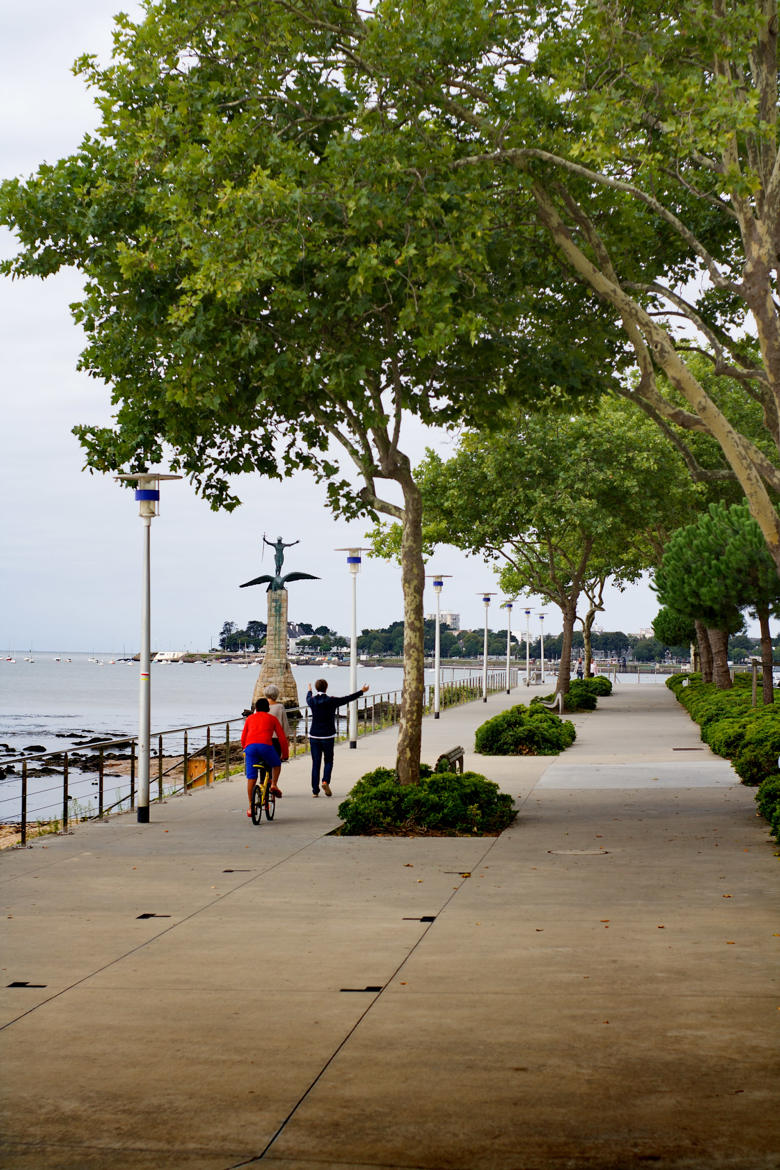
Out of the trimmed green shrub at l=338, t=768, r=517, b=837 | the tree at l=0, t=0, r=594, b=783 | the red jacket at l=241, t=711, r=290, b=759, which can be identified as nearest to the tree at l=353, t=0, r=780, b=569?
the tree at l=0, t=0, r=594, b=783

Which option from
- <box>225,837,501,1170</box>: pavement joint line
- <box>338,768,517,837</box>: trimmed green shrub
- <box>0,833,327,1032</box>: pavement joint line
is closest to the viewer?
<box>225,837,501,1170</box>: pavement joint line

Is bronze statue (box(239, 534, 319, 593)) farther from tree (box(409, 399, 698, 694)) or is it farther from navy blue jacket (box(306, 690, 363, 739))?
navy blue jacket (box(306, 690, 363, 739))

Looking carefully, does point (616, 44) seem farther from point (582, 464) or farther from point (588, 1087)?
point (582, 464)

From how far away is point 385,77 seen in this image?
44.4 ft

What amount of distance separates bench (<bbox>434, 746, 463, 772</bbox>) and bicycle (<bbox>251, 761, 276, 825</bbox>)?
2.76 metres

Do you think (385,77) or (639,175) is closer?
(385,77)

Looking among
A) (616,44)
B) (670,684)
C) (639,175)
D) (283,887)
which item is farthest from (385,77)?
(670,684)

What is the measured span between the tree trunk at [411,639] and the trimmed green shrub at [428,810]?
46 cm

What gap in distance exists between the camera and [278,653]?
4831 cm

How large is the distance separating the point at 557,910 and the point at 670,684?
5304 cm

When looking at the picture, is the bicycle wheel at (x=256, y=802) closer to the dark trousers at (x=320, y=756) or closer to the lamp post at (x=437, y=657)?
the dark trousers at (x=320, y=756)

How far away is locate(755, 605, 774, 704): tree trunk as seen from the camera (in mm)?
30312

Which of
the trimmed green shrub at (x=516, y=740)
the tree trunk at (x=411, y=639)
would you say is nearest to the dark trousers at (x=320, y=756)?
the tree trunk at (x=411, y=639)

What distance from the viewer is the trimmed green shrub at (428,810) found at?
47.3ft
